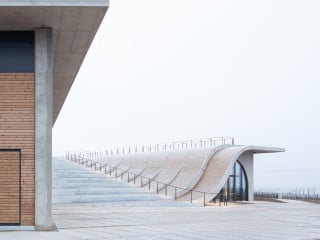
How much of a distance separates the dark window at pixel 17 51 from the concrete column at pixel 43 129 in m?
0.25

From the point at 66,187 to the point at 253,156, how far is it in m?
15.4

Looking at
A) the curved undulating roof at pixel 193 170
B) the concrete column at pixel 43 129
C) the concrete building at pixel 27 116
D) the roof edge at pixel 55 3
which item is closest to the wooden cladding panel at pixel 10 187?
the concrete building at pixel 27 116

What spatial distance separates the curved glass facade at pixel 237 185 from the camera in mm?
39312

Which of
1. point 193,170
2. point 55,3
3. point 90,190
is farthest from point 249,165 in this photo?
point 55,3

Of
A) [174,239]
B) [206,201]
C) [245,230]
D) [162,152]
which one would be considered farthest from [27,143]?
[162,152]

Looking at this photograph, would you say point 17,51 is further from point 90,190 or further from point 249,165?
point 249,165

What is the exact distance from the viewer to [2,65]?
16.5 metres

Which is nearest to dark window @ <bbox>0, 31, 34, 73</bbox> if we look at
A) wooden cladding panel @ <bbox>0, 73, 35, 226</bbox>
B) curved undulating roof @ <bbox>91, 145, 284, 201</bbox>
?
wooden cladding panel @ <bbox>0, 73, 35, 226</bbox>

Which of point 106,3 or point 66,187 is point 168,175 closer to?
point 66,187

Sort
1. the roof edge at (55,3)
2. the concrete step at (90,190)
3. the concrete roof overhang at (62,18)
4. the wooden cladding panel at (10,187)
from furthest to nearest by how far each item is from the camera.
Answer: the concrete step at (90,190) → the wooden cladding panel at (10,187) → the concrete roof overhang at (62,18) → the roof edge at (55,3)

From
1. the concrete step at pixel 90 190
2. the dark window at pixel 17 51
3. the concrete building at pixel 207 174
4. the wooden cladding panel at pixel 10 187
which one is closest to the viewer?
the wooden cladding panel at pixel 10 187

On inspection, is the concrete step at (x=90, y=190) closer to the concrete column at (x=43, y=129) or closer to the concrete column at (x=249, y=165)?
the concrete column at (x=249, y=165)

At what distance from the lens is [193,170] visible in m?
41.0

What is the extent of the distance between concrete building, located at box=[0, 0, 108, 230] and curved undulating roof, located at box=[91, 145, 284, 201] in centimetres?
1955
